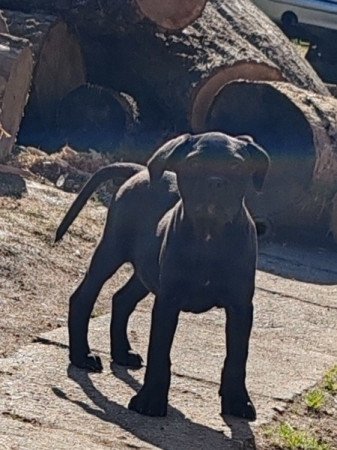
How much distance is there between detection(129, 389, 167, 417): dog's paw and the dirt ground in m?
0.39

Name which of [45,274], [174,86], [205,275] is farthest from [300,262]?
[205,275]

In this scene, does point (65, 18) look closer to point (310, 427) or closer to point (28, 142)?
point (28, 142)

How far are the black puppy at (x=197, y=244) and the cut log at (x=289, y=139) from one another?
4327mm

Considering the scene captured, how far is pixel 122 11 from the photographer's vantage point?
10688mm

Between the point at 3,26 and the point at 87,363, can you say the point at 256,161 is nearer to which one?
the point at 87,363

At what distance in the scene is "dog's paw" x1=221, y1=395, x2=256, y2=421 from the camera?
507 centimetres

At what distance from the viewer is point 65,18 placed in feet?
36.0

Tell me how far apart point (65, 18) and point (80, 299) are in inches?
230

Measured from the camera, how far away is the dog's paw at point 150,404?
16.1 ft

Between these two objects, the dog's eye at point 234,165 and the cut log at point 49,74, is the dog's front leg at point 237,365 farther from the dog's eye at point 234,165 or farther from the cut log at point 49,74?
the cut log at point 49,74

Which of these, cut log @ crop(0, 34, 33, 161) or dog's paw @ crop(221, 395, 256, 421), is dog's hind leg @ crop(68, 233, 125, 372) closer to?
dog's paw @ crop(221, 395, 256, 421)

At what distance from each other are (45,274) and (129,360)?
5.52 feet

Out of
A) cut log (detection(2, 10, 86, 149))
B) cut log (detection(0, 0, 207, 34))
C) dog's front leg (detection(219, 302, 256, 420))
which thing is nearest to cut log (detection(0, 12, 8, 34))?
cut log (detection(2, 10, 86, 149))

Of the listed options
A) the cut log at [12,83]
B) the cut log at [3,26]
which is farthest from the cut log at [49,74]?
the cut log at [12,83]
